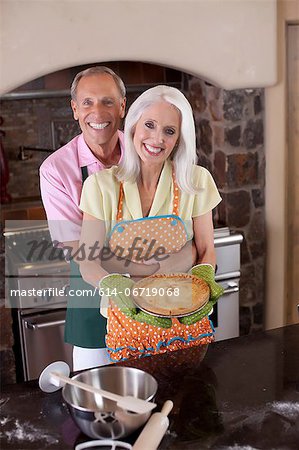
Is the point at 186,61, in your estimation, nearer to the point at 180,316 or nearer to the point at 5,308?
the point at 180,316

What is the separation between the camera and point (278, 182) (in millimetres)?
3795

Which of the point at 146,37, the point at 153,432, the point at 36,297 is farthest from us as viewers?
the point at 36,297

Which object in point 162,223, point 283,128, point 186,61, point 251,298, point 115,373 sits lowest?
point 251,298

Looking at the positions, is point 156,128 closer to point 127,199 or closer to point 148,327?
point 127,199

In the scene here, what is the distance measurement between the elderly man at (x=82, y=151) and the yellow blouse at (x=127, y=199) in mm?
46

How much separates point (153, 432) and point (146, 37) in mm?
1982

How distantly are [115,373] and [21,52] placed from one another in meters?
1.56

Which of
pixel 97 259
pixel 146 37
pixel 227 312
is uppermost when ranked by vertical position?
pixel 146 37

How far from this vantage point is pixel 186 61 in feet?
11.0

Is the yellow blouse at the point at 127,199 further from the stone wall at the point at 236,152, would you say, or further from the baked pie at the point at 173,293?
Result: the stone wall at the point at 236,152

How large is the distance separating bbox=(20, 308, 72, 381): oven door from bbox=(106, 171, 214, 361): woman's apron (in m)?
0.41

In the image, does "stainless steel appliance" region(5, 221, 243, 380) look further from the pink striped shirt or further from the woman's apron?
the woman's apron

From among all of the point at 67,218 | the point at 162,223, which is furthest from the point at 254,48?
the point at 67,218

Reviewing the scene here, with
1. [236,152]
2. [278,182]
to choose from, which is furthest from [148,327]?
[278,182]
